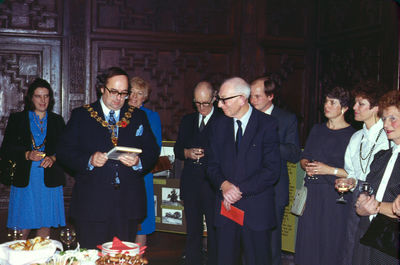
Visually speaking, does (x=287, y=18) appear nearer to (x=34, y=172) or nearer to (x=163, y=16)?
(x=163, y=16)

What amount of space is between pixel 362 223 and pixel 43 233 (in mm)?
3231

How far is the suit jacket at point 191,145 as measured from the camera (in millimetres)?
4121

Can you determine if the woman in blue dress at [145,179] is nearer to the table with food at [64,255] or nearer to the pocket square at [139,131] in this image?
the pocket square at [139,131]

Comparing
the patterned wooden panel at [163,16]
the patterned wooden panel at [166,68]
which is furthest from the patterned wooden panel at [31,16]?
the patterned wooden panel at [166,68]

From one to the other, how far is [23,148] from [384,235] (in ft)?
11.6

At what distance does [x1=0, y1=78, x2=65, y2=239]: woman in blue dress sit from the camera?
177 inches

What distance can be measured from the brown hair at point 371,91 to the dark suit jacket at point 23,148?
308cm

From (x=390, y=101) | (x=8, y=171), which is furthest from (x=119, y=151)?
(x=8, y=171)

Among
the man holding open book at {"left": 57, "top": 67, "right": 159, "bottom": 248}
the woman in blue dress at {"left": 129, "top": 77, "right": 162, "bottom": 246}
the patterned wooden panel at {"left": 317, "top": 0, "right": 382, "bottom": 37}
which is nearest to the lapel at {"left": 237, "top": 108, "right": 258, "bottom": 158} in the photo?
the man holding open book at {"left": 57, "top": 67, "right": 159, "bottom": 248}

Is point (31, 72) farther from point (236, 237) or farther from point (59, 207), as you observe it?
point (236, 237)

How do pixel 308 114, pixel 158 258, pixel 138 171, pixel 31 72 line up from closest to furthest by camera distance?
pixel 138 171, pixel 158 258, pixel 31 72, pixel 308 114

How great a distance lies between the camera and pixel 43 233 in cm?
462

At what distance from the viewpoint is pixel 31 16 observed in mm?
6109

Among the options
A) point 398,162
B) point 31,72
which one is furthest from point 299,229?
point 31,72
